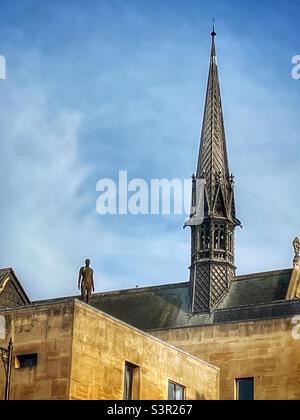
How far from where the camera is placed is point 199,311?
7400 cm

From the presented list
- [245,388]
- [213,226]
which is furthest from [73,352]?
[213,226]

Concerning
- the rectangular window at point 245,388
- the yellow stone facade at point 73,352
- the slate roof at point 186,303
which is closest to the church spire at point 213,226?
the slate roof at point 186,303

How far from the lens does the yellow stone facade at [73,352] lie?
4516cm

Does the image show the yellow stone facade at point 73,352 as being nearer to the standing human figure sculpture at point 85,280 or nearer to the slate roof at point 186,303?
the standing human figure sculpture at point 85,280

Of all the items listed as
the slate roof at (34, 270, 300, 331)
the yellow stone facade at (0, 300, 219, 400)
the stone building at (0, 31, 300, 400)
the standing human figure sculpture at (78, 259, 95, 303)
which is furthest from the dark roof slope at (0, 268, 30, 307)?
the yellow stone facade at (0, 300, 219, 400)

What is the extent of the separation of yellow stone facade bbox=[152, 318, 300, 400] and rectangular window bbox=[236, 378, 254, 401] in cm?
21

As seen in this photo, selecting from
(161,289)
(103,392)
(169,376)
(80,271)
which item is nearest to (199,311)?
(161,289)

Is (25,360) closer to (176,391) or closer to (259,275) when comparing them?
(176,391)

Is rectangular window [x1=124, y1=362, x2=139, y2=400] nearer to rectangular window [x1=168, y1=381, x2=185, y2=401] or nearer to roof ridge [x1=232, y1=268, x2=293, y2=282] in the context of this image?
rectangular window [x1=168, y1=381, x2=185, y2=401]

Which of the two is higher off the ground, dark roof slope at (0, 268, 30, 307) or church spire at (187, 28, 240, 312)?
church spire at (187, 28, 240, 312)

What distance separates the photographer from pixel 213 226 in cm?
7669

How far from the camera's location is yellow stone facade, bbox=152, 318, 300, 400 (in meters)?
60.6
